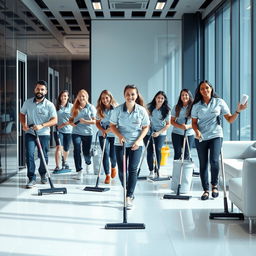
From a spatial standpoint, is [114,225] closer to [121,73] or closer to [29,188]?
[29,188]

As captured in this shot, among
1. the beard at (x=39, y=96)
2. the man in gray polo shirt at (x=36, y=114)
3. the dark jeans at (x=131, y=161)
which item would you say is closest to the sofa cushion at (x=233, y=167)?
the dark jeans at (x=131, y=161)

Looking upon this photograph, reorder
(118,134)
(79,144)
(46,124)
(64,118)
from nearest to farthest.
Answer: (118,134) → (46,124) → (79,144) → (64,118)

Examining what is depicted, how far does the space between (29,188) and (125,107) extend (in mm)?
2515

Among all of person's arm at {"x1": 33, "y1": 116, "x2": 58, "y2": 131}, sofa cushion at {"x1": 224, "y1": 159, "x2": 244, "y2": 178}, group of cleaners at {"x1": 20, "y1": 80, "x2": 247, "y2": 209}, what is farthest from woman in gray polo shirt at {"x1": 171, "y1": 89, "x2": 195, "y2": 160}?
person's arm at {"x1": 33, "y1": 116, "x2": 58, "y2": 131}

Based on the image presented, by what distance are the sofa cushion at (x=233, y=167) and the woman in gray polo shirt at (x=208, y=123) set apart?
40cm

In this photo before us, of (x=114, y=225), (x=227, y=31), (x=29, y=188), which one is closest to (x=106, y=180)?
(x=29, y=188)

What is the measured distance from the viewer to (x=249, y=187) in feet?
16.3

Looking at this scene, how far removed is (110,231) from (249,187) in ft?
4.75

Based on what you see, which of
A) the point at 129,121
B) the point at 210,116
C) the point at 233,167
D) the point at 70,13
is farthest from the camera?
the point at 70,13

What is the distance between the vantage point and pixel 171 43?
14.4 m

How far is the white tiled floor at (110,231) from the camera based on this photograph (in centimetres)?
438

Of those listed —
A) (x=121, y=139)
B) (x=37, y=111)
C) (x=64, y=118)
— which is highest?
(x=37, y=111)

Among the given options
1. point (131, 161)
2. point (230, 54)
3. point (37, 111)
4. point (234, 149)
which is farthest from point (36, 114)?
point (230, 54)

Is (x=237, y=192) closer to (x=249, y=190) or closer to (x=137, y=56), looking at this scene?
(x=249, y=190)
